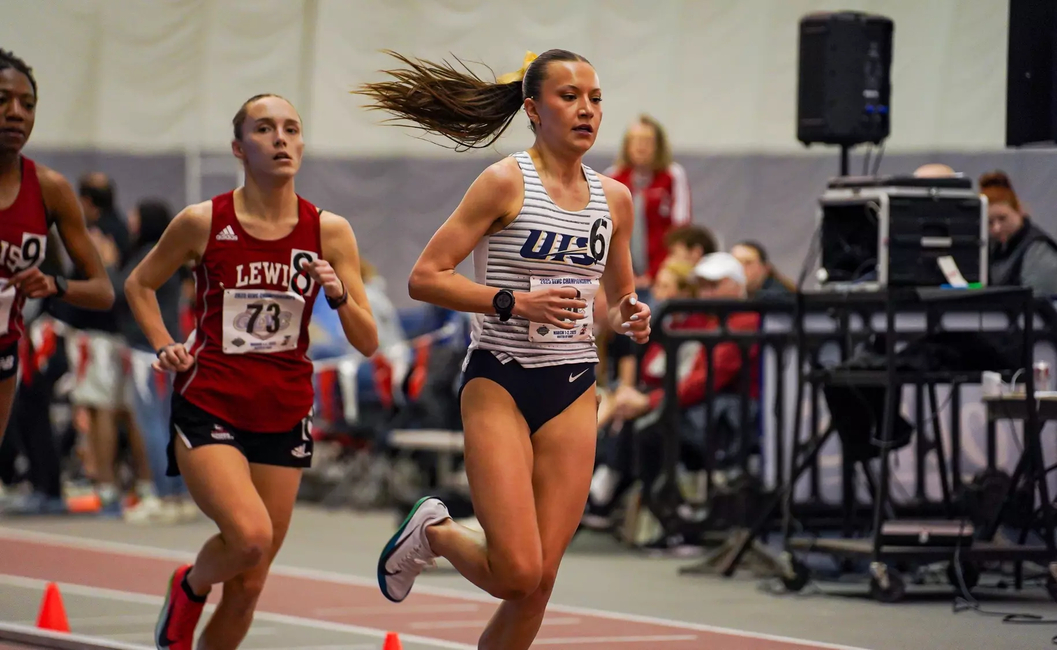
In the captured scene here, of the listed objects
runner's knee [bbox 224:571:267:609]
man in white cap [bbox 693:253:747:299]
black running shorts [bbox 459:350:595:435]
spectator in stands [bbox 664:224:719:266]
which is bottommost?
runner's knee [bbox 224:571:267:609]

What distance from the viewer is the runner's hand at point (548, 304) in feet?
14.2

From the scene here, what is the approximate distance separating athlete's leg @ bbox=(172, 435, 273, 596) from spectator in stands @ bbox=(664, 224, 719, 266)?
17.4 ft

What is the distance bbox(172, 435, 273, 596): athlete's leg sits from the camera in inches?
190

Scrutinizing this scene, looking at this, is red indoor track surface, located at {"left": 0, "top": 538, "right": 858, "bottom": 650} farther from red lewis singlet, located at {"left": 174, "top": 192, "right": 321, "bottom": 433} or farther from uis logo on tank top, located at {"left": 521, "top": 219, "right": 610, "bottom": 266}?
uis logo on tank top, located at {"left": 521, "top": 219, "right": 610, "bottom": 266}

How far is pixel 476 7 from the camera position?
14.2 m

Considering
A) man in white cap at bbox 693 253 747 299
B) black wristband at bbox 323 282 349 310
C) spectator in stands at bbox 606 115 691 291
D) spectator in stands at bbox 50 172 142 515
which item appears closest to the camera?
black wristband at bbox 323 282 349 310

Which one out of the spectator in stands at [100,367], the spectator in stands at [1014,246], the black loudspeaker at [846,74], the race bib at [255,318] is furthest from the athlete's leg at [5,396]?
the spectator in stands at [100,367]

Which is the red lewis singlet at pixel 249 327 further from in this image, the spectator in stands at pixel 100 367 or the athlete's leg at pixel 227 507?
the spectator in stands at pixel 100 367

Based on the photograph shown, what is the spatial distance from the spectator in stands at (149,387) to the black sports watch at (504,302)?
21.9 feet

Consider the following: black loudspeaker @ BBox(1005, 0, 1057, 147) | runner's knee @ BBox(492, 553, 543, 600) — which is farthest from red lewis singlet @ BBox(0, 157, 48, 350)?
black loudspeaker @ BBox(1005, 0, 1057, 147)

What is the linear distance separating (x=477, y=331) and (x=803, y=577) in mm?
3399

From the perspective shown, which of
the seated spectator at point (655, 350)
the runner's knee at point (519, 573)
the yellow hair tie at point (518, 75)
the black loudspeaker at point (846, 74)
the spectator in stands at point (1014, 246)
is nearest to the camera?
the runner's knee at point (519, 573)

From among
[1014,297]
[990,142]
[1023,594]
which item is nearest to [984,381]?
[1014,297]

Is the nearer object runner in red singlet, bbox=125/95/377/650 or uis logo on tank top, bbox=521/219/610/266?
uis logo on tank top, bbox=521/219/610/266
